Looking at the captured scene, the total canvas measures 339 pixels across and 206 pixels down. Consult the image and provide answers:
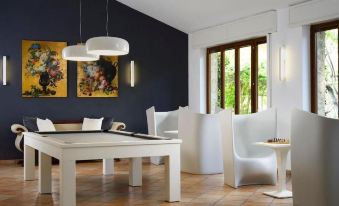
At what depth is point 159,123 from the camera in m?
9.25

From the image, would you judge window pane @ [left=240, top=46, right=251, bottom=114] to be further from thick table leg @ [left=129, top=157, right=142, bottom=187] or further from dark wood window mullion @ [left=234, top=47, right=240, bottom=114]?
thick table leg @ [left=129, top=157, right=142, bottom=187]

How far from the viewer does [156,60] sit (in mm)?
10945

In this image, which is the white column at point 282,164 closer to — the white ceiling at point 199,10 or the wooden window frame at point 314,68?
the wooden window frame at point 314,68

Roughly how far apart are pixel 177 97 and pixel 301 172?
660 centimetres

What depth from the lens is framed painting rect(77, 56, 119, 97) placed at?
1024 centimetres

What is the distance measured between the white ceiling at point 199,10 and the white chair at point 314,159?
142 inches

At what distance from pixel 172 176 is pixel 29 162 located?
2698 mm

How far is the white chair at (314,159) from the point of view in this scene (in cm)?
430

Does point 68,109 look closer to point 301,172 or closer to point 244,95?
point 244,95

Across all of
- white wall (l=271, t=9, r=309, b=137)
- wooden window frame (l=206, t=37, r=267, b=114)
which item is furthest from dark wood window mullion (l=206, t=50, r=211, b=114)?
white wall (l=271, t=9, r=309, b=137)

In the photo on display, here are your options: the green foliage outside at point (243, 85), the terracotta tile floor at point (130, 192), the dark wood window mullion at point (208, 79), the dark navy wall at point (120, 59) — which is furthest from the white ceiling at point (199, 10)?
the terracotta tile floor at point (130, 192)

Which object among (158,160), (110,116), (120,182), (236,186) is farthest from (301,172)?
(110,116)

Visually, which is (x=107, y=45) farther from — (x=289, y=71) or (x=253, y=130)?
(x=289, y=71)

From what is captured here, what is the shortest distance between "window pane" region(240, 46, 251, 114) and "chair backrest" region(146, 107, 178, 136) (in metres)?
1.33
